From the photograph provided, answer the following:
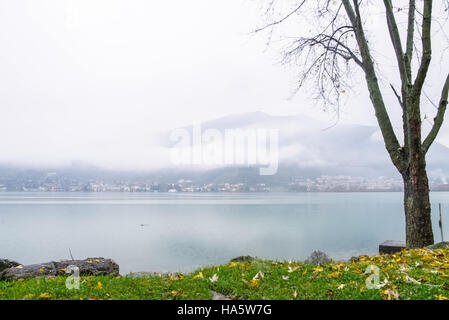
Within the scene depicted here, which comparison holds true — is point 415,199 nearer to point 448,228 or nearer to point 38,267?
point 38,267

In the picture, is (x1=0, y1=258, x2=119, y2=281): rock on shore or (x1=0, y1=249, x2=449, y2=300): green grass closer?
(x1=0, y1=249, x2=449, y2=300): green grass

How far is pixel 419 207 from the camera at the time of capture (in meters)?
10.7

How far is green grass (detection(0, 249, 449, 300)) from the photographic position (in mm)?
5406

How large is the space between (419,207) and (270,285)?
6951 millimetres

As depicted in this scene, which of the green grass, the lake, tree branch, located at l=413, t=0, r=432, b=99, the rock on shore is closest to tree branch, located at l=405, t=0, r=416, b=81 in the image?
tree branch, located at l=413, t=0, r=432, b=99

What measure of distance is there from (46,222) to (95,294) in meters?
76.0

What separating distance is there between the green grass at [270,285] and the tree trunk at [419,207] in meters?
3.51

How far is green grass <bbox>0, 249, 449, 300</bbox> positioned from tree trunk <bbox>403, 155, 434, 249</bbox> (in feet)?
11.5

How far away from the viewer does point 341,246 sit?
149 feet

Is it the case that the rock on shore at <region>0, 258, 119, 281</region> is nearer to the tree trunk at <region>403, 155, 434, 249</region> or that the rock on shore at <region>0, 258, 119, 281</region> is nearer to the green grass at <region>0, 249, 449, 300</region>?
the green grass at <region>0, 249, 449, 300</region>

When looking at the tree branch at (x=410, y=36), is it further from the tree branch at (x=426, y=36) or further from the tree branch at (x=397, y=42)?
the tree branch at (x=426, y=36)

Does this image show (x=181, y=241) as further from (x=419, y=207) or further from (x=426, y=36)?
(x=426, y=36)
